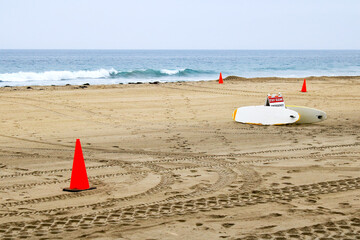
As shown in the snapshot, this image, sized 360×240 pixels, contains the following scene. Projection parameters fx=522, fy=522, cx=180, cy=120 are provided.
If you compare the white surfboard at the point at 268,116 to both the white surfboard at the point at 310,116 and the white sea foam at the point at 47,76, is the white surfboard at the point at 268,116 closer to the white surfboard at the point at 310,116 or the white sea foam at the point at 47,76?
the white surfboard at the point at 310,116

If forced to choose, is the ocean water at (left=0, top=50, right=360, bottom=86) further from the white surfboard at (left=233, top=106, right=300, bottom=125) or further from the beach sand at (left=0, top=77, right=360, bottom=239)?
the white surfboard at (left=233, top=106, right=300, bottom=125)

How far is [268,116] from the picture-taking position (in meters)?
11.9

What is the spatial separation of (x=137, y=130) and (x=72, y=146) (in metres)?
2.09

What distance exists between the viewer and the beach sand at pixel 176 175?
502 centimetres

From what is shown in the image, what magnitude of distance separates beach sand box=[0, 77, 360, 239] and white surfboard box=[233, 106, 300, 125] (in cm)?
31

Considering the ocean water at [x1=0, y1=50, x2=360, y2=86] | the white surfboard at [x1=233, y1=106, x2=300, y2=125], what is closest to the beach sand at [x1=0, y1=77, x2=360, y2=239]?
the white surfboard at [x1=233, y1=106, x2=300, y2=125]

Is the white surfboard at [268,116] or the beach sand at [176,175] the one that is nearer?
the beach sand at [176,175]

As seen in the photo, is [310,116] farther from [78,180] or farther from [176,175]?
[78,180]

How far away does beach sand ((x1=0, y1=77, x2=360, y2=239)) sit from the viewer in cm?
502

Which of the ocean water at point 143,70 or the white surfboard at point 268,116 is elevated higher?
the white surfboard at point 268,116

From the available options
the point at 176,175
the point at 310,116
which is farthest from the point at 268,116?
the point at 176,175

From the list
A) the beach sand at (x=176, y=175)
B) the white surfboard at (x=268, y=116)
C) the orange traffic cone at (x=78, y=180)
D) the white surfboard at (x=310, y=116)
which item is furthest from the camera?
the white surfboard at (x=310, y=116)

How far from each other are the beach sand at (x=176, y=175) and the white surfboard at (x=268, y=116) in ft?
1.00

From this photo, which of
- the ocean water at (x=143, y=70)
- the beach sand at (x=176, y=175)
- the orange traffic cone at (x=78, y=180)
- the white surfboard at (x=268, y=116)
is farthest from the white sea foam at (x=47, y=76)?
the orange traffic cone at (x=78, y=180)
